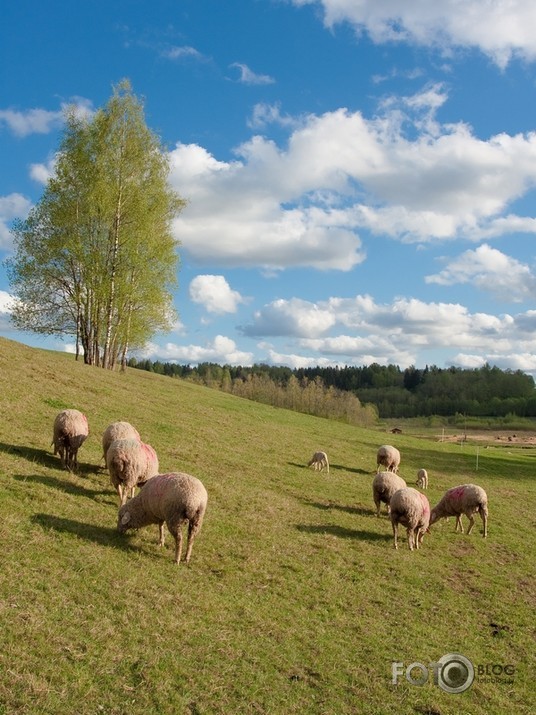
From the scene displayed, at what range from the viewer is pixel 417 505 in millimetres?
13500

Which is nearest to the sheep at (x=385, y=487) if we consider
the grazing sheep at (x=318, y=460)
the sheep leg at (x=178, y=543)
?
the grazing sheep at (x=318, y=460)

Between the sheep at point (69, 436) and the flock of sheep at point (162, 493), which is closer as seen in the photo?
the flock of sheep at point (162, 493)

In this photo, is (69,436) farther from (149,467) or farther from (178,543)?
(178,543)

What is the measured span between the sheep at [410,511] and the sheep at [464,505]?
2800mm

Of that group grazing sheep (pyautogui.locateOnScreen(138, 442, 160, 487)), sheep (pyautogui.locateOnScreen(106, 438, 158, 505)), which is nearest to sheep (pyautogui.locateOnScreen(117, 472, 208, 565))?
sheep (pyautogui.locateOnScreen(106, 438, 158, 505))

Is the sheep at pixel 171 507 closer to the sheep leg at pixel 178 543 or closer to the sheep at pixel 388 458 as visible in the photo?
the sheep leg at pixel 178 543

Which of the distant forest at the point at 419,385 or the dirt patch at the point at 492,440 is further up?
the distant forest at the point at 419,385

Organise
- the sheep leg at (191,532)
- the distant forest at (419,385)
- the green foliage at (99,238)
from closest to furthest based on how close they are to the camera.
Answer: the sheep leg at (191,532) → the green foliage at (99,238) → the distant forest at (419,385)

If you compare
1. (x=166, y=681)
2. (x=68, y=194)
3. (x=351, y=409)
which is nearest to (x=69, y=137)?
(x=68, y=194)

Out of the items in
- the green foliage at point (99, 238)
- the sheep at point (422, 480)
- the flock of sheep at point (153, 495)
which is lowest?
the sheep at point (422, 480)

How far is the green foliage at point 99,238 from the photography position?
35.8m

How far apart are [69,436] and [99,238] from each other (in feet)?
86.4

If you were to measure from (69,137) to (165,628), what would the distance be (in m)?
37.5

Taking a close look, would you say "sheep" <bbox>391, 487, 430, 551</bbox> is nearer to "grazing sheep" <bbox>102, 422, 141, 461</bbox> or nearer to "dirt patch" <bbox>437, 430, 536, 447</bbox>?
"grazing sheep" <bbox>102, 422, 141, 461</bbox>
